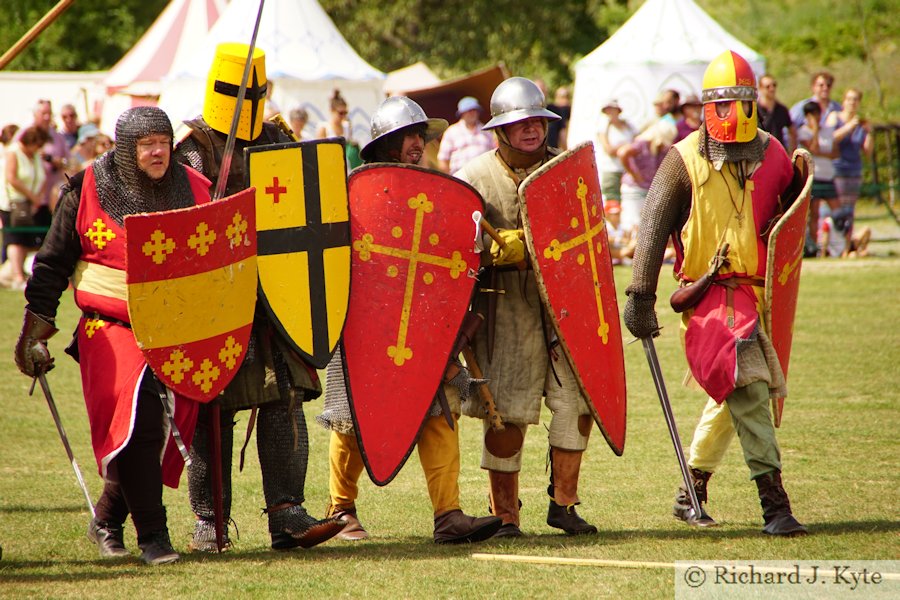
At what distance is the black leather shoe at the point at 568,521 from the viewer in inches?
198

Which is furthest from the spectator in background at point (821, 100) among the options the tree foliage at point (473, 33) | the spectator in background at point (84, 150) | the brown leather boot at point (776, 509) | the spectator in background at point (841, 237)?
the tree foliage at point (473, 33)

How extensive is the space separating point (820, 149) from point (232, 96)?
10539 mm

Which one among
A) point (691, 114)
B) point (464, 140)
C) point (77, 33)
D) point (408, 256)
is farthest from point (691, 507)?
point (77, 33)

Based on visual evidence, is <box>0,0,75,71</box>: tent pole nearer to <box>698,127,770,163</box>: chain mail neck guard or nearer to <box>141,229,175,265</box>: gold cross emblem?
<box>141,229,175,265</box>: gold cross emblem

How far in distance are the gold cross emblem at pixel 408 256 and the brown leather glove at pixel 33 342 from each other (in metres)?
1.11

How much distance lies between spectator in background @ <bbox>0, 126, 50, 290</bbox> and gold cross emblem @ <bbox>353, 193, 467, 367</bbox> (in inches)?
362

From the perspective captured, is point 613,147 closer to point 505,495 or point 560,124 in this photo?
point 560,124

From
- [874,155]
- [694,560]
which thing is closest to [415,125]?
[694,560]

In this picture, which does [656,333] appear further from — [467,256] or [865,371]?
[865,371]

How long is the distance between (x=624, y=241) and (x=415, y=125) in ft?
30.9

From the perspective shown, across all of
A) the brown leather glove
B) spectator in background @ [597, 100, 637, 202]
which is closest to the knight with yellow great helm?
the brown leather glove

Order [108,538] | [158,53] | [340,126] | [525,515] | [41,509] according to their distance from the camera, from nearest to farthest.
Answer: [108,538] → [525,515] → [41,509] → [340,126] → [158,53]

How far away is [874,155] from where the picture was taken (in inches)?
727

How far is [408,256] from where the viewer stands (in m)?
4.91
